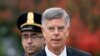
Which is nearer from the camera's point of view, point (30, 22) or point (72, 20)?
point (30, 22)

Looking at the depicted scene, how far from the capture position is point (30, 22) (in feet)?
27.3

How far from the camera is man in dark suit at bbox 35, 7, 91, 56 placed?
287 inches

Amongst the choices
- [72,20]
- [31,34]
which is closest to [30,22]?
[31,34]

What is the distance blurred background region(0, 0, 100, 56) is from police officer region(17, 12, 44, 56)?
476cm

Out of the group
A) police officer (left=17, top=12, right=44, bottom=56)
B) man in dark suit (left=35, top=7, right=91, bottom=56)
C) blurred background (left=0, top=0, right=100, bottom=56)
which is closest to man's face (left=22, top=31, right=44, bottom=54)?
police officer (left=17, top=12, right=44, bottom=56)

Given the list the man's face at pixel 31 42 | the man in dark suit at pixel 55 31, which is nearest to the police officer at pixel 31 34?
the man's face at pixel 31 42

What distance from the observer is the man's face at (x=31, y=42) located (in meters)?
8.12

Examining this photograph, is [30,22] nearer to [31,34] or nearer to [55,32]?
[31,34]

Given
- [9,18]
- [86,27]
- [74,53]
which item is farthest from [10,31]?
[74,53]

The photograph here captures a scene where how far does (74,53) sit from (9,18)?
678cm

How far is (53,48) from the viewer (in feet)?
24.0

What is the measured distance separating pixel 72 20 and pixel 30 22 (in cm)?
506

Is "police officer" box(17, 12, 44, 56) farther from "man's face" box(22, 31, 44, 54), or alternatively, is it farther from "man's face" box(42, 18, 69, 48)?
"man's face" box(42, 18, 69, 48)

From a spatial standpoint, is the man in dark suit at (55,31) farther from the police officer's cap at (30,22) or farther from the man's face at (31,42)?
the police officer's cap at (30,22)
